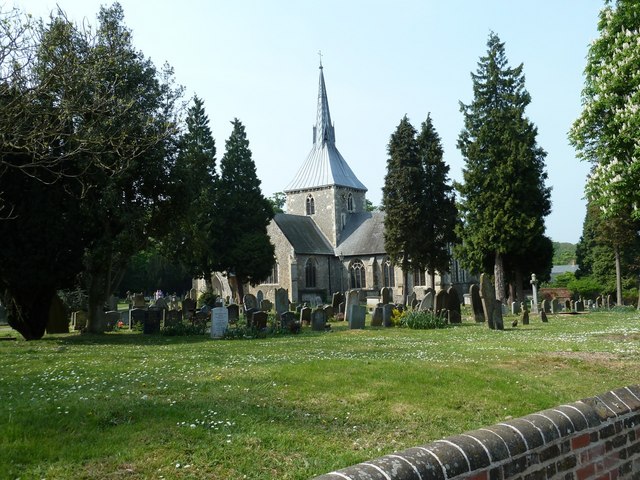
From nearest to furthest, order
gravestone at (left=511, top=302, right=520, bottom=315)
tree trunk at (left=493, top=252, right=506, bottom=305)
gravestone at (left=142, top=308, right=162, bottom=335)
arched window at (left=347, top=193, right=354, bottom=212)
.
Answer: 1. gravestone at (left=142, top=308, right=162, bottom=335)
2. gravestone at (left=511, top=302, right=520, bottom=315)
3. tree trunk at (left=493, top=252, right=506, bottom=305)
4. arched window at (left=347, top=193, right=354, bottom=212)

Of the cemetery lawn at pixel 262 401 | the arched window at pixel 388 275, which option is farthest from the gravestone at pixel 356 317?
the arched window at pixel 388 275

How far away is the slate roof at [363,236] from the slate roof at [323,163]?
4361 mm

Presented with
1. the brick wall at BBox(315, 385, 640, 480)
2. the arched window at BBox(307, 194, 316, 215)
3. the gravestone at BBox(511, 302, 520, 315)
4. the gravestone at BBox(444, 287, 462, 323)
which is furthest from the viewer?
the arched window at BBox(307, 194, 316, 215)

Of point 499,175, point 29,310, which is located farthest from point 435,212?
point 29,310

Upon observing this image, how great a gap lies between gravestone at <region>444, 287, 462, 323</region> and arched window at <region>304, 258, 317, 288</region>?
32.9 meters

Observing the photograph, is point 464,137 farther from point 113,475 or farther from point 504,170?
point 113,475

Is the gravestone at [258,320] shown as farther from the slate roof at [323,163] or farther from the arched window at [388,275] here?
the slate roof at [323,163]

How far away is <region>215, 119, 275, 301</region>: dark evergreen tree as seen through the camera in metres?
42.9

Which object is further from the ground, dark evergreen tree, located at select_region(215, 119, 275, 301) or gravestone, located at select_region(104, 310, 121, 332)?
A: dark evergreen tree, located at select_region(215, 119, 275, 301)

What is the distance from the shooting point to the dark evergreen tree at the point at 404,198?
39.4 meters

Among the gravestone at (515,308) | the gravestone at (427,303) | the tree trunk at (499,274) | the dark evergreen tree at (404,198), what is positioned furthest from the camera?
the dark evergreen tree at (404,198)

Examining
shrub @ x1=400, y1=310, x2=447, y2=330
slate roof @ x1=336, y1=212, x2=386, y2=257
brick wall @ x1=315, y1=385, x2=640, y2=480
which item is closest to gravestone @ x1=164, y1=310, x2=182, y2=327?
shrub @ x1=400, y1=310, x2=447, y2=330

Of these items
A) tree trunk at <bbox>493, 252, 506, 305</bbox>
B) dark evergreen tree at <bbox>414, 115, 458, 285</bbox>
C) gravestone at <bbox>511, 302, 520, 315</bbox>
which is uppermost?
dark evergreen tree at <bbox>414, 115, 458, 285</bbox>

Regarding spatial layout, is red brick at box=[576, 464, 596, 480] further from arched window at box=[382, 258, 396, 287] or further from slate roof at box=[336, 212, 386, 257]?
slate roof at box=[336, 212, 386, 257]
